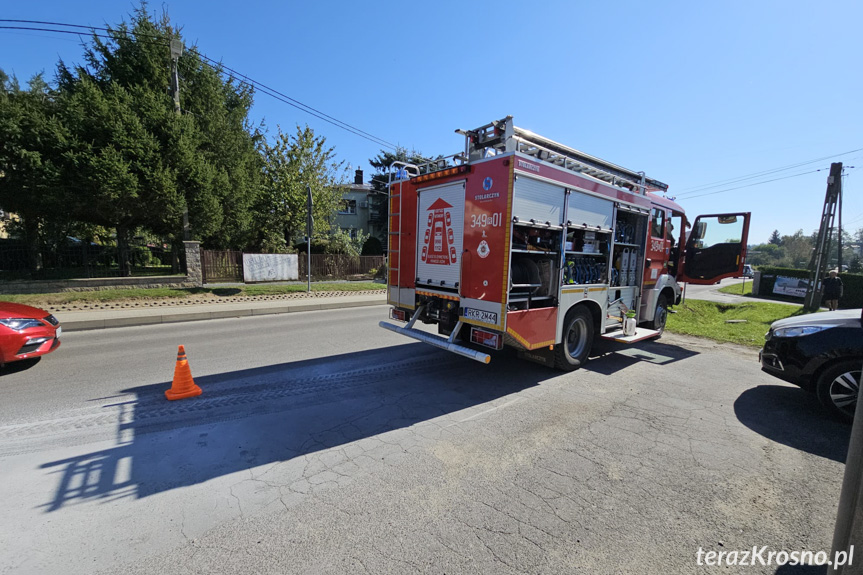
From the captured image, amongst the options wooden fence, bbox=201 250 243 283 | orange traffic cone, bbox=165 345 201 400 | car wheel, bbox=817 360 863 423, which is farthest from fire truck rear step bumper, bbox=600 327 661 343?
wooden fence, bbox=201 250 243 283

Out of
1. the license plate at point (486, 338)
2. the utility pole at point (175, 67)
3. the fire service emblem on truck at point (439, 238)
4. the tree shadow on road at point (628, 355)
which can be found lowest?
the tree shadow on road at point (628, 355)

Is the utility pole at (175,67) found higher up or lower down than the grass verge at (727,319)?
higher up

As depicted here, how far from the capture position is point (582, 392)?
5.01 metres

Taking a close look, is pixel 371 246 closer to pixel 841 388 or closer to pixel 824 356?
pixel 824 356

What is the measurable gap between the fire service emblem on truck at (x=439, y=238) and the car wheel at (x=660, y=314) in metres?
5.19

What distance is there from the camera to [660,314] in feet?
27.0

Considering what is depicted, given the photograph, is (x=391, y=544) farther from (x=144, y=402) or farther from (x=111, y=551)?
(x=144, y=402)

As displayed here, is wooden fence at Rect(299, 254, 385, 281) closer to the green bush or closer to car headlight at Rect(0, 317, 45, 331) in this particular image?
the green bush

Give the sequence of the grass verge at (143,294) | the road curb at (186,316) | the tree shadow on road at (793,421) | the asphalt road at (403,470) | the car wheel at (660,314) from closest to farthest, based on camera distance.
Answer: the asphalt road at (403,470) → the tree shadow on road at (793,421) → the car wheel at (660,314) → the road curb at (186,316) → the grass verge at (143,294)

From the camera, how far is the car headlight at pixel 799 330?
14.3 ft

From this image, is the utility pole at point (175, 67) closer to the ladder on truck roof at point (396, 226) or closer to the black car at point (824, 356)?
the ladder on truck roof at point (396, 226)

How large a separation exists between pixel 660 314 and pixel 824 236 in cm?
1193

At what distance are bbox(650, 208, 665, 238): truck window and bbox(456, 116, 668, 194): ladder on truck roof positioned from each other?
1.00 meters

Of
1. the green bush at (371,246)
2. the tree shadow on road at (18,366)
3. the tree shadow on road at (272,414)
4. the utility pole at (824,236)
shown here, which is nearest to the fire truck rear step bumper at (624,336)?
the tree shadow on road at (272,414)
